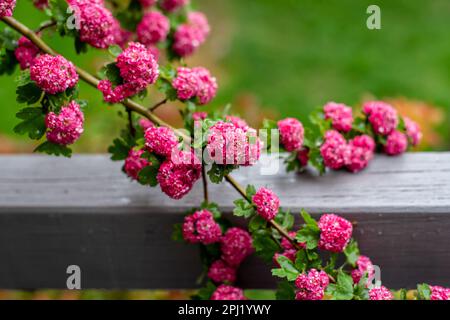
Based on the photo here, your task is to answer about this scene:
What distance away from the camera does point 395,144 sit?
143 cm

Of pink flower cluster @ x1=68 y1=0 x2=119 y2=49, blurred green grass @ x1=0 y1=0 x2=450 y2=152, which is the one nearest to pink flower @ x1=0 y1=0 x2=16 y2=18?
pink flower cluster @ x1=68 y1=0 x2=119 y2=49

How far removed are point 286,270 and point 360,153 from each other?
35 centimetres

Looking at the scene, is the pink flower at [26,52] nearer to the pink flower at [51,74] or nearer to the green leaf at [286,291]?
the pink flower at [51,74]

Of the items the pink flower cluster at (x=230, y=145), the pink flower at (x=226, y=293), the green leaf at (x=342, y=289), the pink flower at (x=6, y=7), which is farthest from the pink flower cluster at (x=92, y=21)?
the green leaf at (x=342, y=289)

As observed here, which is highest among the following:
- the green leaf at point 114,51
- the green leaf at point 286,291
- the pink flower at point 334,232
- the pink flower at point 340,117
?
the green leaf at point 114,51

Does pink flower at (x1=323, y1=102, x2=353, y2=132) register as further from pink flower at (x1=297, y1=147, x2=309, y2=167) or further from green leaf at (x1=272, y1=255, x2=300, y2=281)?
green leaf at (x1=272, y1=255, x2=300, y2=281)

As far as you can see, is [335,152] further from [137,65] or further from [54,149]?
[54,149]

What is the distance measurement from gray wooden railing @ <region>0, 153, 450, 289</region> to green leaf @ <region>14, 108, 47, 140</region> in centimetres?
23

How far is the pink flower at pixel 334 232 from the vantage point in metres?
1.18

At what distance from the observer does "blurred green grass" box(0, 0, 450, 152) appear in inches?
118

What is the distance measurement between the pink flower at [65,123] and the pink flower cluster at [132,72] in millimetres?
65

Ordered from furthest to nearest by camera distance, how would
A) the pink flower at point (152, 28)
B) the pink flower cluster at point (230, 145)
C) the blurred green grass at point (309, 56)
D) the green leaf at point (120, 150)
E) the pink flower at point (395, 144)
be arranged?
the blurred green grass at point (309, 56), the pink flower at point (152, 28), the pink flower at point (395, 144), the green leaf at point (120, 150), the pink flower cluster at point (230, 145)

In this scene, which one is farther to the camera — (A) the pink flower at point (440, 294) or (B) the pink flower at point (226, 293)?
(B) the pink flower at point (226, 293)
